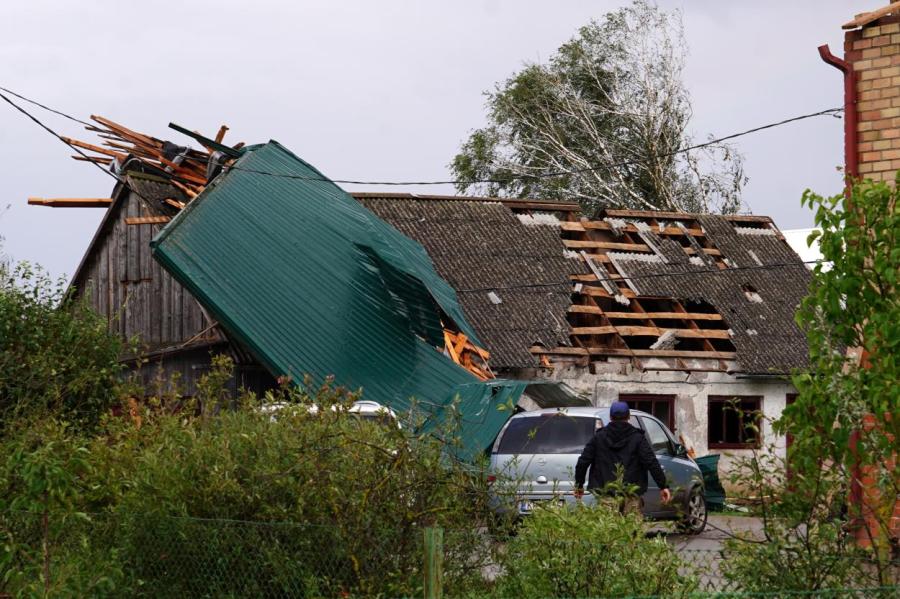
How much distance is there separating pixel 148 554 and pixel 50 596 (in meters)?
0.95

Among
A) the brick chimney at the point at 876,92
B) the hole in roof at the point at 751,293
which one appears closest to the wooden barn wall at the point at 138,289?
the hole in roof at the point at 751,293

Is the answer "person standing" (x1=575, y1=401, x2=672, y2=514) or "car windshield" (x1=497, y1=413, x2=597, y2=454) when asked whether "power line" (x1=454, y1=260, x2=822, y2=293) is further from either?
"person standing" (x1=575, y1=401, x2=672, y2=514)

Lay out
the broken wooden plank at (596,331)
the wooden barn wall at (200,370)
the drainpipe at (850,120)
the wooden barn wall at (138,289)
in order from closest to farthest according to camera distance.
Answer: the drainpipe at (850,120), the wooden barn wall at (200,370), the wooden barn wall at (138,289), the broken wooden plank at (596,331)

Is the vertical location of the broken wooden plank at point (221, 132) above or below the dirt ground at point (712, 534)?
above

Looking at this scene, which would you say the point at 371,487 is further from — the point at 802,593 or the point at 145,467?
the point at 802,593

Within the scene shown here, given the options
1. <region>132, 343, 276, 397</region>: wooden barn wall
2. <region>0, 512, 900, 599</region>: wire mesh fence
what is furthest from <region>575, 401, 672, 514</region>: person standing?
<region>132, 343, 276, 397</region>: wooden barn wall

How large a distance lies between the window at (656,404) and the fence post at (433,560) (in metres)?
19.8

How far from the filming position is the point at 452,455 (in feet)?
28.1

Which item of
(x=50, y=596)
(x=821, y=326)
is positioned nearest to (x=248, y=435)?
(x=50, y=596)

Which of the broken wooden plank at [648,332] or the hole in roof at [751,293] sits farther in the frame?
the hole in roof at [751,293]

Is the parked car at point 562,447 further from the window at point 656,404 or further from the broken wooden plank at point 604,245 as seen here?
the broken wooden plank at point 604,245

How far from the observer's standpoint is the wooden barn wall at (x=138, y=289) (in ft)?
82.2

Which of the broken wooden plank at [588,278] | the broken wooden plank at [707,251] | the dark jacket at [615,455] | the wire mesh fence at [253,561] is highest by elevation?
the broken wooden plank at [707,251]

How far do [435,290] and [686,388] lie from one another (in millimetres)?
6297
